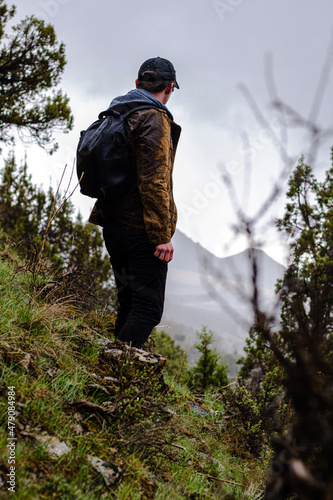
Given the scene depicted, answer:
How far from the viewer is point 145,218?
2.57 meters

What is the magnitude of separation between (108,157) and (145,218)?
1.62 ft

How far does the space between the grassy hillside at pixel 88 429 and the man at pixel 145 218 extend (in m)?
0.35

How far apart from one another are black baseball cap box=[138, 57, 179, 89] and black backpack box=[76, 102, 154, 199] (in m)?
0.41

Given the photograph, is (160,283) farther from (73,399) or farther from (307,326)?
(307,326)

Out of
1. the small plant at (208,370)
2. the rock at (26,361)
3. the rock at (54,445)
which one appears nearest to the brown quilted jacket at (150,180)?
the rock at (26,361)

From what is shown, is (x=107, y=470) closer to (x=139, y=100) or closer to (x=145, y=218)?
(x=145, y=218)

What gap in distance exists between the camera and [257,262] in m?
1.10

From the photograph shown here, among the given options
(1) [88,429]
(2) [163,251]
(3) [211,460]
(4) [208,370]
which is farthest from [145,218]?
(4) [208,370]

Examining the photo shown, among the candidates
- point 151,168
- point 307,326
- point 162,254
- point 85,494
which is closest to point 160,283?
point 162,254

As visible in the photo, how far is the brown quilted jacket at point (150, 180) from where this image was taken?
2.55m

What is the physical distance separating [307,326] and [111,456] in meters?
1.17

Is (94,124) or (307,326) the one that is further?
(94,124)

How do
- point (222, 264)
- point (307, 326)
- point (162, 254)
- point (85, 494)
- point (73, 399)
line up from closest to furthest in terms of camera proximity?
1. point (307, 326)
2. point (222, 264)
3. point (85, 494)
4. point (73, 399)
5. point (162, 254)

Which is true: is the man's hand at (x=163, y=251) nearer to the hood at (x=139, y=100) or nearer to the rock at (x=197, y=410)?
the hood at (x=139, y=100)
